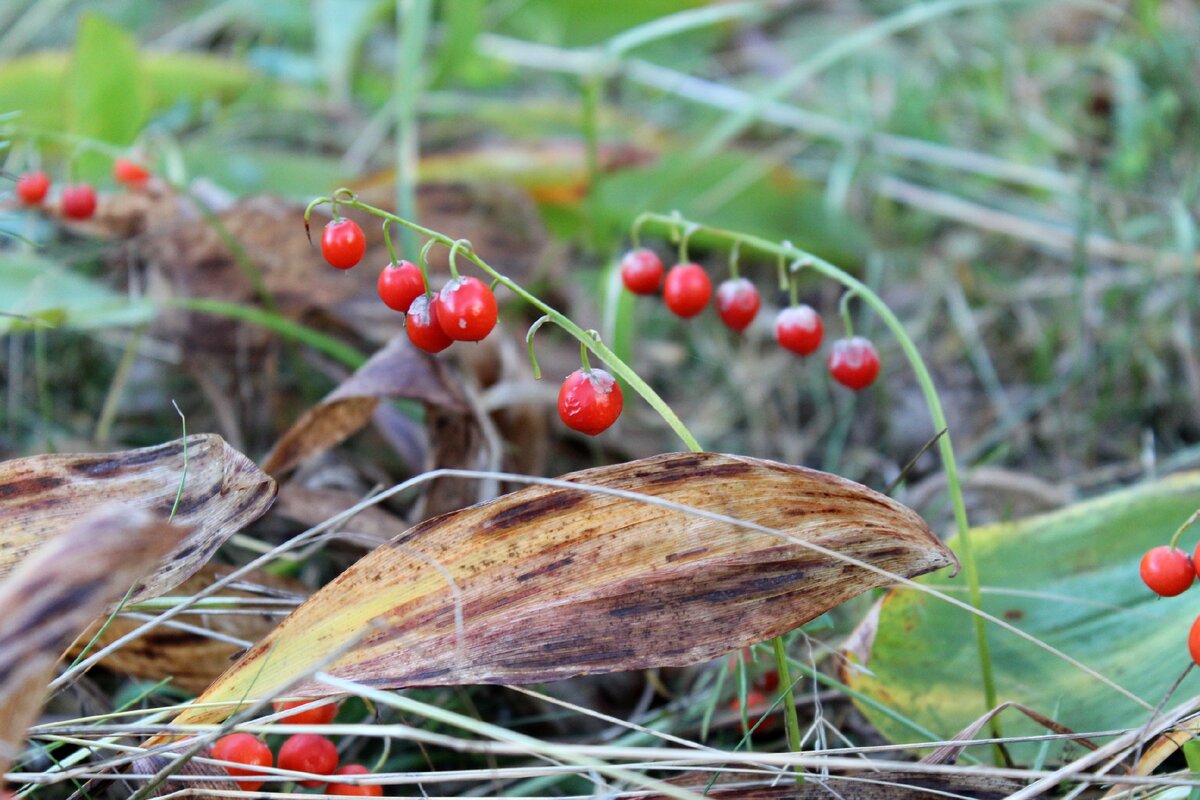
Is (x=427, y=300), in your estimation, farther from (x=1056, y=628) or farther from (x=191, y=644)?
(x=1056, y=628)

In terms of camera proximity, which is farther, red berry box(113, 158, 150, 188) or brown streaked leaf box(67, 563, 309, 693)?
red berry box(113, 158, 150, 188)

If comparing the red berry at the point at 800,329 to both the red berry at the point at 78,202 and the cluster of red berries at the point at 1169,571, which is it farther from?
the red berry at the point at 78,202

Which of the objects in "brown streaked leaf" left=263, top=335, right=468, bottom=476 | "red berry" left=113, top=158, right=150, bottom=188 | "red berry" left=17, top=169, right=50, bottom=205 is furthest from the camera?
"red berry" left=113, top=158, right=150, bottom=188

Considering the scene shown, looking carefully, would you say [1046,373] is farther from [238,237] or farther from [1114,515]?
[238,237]

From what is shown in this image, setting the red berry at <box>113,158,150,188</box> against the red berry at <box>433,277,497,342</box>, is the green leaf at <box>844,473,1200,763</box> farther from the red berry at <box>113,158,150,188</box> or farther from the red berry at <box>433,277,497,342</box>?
the red berry at <box>113,158,150,188</box>

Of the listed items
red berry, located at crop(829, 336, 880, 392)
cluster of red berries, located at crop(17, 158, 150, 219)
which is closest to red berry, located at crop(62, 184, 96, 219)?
cluster of red berries, located at crop(17, 158, 150, 219)

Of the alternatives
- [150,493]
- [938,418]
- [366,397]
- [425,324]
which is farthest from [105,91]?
[938,418]

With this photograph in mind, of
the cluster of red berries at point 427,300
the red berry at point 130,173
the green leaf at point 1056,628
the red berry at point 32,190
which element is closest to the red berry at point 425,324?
the cluster of red berries at point 427,300
